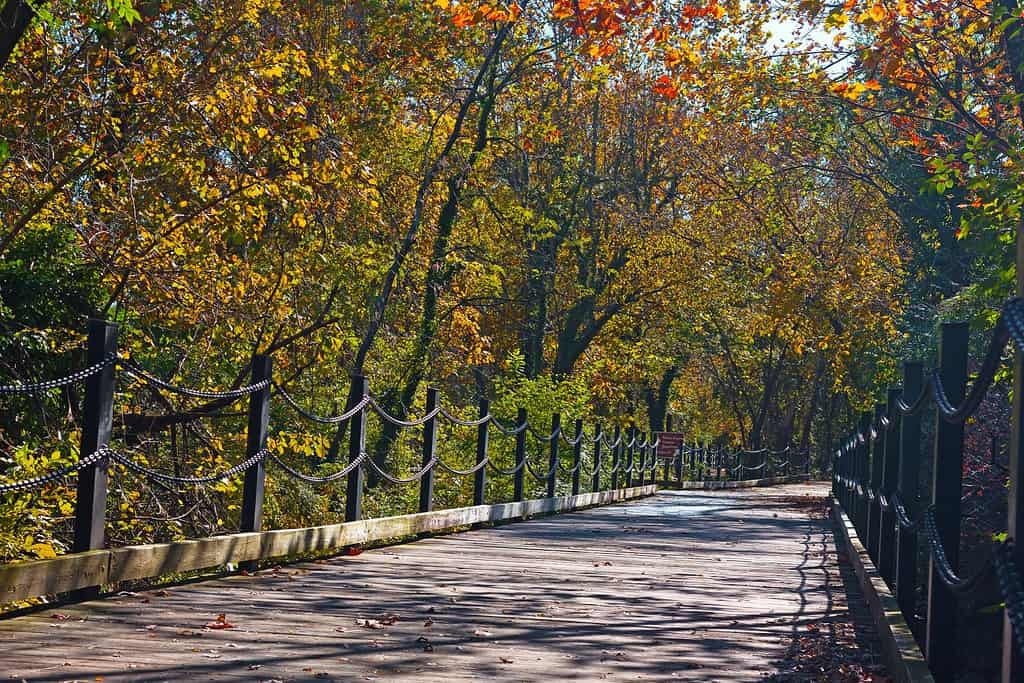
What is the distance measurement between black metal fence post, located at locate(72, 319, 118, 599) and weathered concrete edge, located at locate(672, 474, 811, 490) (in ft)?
116

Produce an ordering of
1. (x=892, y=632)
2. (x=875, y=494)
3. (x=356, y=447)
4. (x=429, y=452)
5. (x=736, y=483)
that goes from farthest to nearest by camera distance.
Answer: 1. (x=736, y=483)
2. (x=429, y=452)
3. (x=356, y=447)
4. (x=875, y=494)
5. (x=892, y=632)

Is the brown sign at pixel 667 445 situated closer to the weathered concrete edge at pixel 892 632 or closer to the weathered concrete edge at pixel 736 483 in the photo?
the weathered concrete edge at pixel 736 483

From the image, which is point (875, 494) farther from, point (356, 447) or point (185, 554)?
point (185, 554)

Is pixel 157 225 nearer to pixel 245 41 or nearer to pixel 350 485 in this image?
pixel 245 41

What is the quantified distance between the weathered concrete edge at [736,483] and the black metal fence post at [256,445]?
32.8 metres

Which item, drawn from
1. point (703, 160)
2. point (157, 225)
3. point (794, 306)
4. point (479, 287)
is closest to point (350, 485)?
point (157, 225)

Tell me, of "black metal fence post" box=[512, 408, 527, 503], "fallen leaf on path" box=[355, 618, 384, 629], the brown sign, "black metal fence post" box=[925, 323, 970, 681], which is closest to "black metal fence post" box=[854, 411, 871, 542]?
"black metal fence post" box=[512, 408, 527, 503]

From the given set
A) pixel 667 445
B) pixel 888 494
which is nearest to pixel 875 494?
pixel 888 494

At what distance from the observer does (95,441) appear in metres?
7.66

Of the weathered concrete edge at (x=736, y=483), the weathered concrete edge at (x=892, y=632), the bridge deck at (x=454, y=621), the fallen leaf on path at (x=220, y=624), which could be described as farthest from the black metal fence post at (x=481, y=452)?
the weathered concrete edge at (x=736, y=483)

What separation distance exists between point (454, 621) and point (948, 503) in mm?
3094

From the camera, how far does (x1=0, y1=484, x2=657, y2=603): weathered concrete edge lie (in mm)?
6945

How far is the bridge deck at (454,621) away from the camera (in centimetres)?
600

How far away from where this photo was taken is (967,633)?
472 inches
